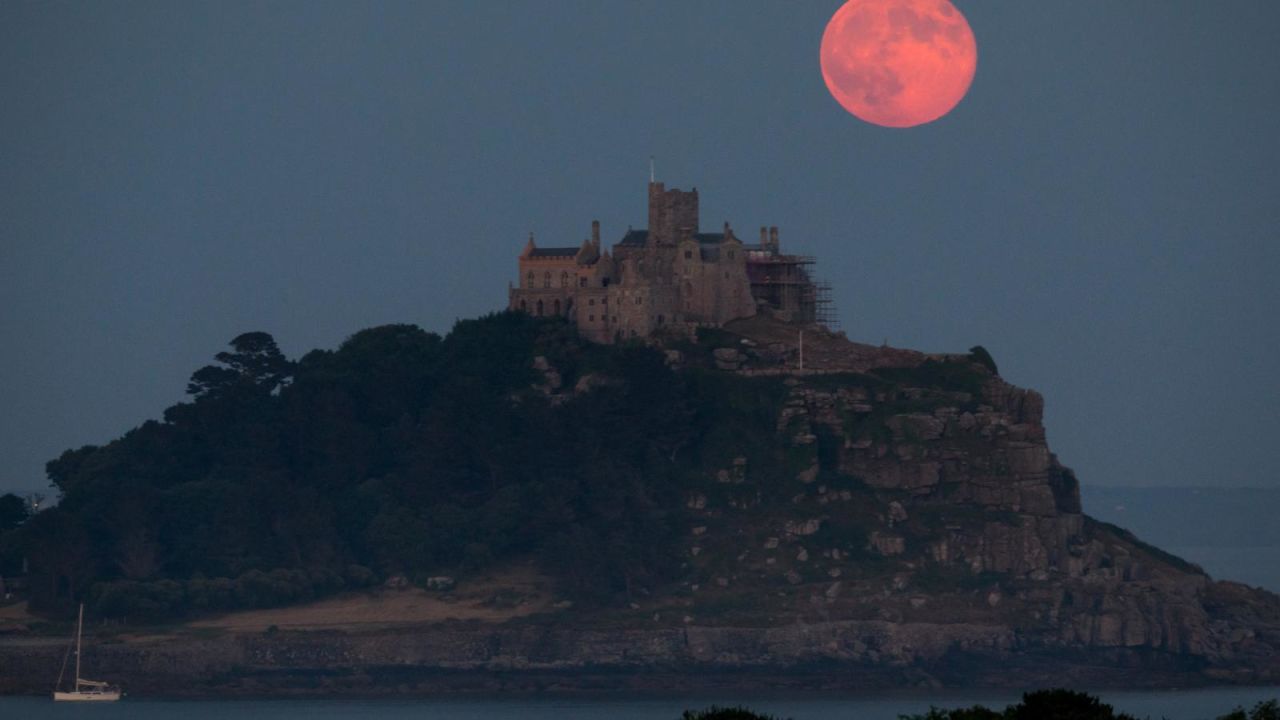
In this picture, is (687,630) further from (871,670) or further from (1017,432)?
(1017,432)

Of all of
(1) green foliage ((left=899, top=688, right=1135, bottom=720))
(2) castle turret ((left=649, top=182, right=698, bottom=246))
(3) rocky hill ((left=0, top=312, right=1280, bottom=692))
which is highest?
(2) castle turret ((left=649, top=182, right=698, bottom=246))

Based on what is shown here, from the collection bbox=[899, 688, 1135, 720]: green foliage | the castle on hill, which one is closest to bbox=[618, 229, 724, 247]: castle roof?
the castle on hill

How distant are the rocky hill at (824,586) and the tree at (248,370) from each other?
1908 centimetres

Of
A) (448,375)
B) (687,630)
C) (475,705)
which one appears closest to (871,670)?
(687,630)

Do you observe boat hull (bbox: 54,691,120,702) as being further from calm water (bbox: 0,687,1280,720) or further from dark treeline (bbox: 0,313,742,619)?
dark treeline (bbox: 0,313,742,619)

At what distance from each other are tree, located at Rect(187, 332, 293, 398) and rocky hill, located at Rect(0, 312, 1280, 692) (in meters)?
19.1

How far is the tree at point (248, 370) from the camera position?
18575 cm

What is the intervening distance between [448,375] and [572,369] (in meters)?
8.38

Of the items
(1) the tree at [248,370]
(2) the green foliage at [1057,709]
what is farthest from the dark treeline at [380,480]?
(2) the green foliage at [1057,709]

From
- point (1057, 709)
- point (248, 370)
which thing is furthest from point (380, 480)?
point (1057, 709)

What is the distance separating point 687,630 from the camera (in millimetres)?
161000

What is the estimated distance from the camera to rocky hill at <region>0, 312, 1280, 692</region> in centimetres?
16075

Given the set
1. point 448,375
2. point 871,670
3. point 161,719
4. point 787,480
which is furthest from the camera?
point 448,375

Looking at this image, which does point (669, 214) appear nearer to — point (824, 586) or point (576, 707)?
point (824, 586)
